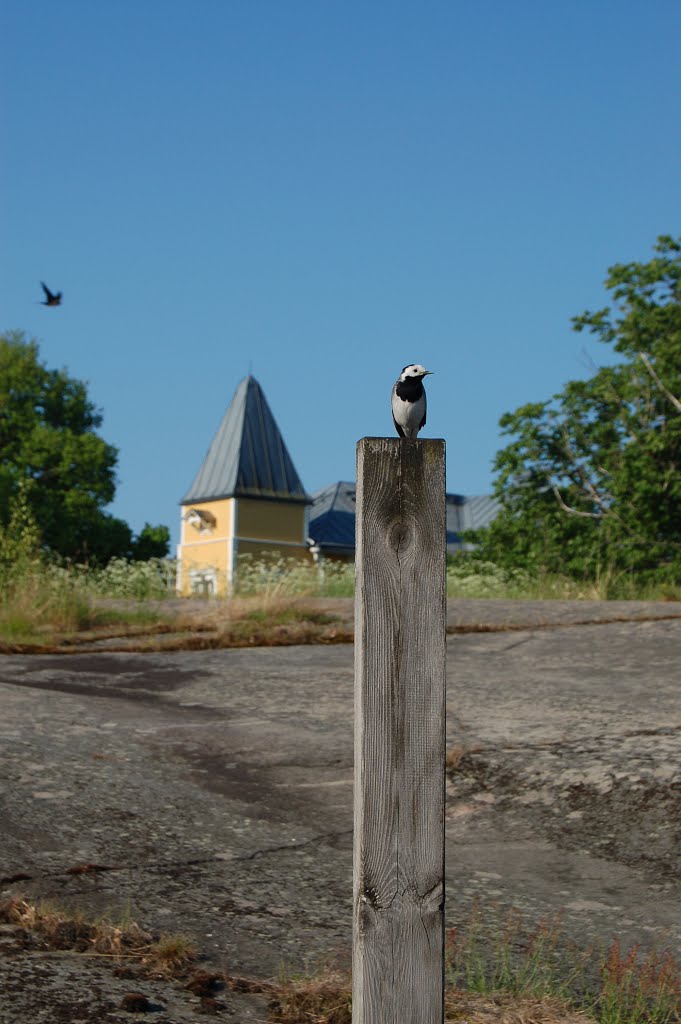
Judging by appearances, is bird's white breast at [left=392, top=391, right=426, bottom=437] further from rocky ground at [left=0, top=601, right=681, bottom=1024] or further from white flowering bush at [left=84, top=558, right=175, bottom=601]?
white flowering bush at [left=84, top=558, right=175, bottom=601]

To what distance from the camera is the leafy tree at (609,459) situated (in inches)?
1025

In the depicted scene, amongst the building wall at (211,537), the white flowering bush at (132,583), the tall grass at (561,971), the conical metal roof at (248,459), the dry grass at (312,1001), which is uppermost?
the conical metal roof at (248,459)

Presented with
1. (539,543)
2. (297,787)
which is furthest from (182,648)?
(539,543)

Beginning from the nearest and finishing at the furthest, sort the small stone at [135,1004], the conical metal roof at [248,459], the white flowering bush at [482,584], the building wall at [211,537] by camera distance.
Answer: the small stone at [135,1004] < the white flowering bush at [482,584] < the building wall at [211,537] < the conical metal roof at [248,459]

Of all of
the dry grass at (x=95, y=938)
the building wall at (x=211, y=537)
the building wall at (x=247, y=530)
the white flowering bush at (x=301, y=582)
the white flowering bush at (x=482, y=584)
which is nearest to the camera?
the dry grass at (x=95, y=938)

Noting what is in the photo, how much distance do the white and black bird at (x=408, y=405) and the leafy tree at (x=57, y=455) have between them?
38908 millimetres

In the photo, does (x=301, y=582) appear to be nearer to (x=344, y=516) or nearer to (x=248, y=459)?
(x=248, y=459)

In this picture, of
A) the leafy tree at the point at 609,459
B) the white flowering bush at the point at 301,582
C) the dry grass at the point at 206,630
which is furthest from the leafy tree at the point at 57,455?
the dry grass at the point at 206,630

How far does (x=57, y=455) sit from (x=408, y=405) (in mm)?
42842

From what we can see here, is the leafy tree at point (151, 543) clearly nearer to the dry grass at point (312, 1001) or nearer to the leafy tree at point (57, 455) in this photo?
the leafy tree at point (57, 455)

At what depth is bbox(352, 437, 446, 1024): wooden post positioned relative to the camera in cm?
265

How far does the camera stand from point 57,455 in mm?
44562

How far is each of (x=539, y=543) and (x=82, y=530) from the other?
72.9ft

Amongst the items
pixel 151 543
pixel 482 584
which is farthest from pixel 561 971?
pixel 151 543
